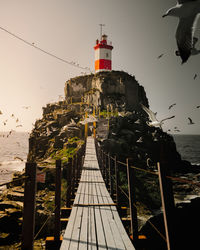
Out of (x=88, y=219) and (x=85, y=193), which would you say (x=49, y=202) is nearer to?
(x=85, y=193)

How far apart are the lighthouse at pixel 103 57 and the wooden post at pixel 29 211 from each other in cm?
3521

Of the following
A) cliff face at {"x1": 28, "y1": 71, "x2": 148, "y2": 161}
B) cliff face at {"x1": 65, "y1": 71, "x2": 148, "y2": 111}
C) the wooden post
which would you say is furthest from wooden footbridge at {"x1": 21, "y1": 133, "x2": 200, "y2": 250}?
cliff face at {"x1": 65, "y1": 71, "x2": 148, "y2": 111}

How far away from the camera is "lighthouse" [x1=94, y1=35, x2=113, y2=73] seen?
115 ft

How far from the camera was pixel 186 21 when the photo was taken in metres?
2.13

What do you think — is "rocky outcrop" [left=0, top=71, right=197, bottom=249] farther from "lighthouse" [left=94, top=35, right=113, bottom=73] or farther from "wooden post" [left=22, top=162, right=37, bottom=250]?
"wooden post" [left=22, top=162, right=37, bottom=250]

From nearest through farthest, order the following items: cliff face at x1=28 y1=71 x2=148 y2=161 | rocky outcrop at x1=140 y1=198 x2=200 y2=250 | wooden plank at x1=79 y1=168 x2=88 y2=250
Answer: wooden plank at x1=79 y1=168 x2=88 y2=250 → rocky outcrop at x1=140 y1=198 x2=200 y2=250 → cliff face at x1=28 y1=71 x2=148 y2=161

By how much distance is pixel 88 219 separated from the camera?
355 centimetres

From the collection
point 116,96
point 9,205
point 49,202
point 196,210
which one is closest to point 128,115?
point 116,96

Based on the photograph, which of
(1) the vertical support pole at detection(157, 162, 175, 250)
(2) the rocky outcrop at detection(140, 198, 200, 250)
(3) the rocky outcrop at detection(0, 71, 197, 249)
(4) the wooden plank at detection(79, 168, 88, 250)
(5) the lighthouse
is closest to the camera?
(1) the vertical support pole at detection(157, 162, 175, 250)

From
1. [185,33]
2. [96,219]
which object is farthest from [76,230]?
[185,33]

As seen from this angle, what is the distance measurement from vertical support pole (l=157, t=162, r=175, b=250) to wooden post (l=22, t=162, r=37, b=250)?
1613mm

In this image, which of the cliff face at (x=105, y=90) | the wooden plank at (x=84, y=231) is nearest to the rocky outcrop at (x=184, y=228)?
the wooden plank at (x=84, y=231)

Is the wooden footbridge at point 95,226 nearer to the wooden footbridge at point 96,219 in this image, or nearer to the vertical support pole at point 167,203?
the wooden footbridge at point 96,219

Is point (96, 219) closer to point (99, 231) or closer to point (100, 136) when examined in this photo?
point (99, 231)
